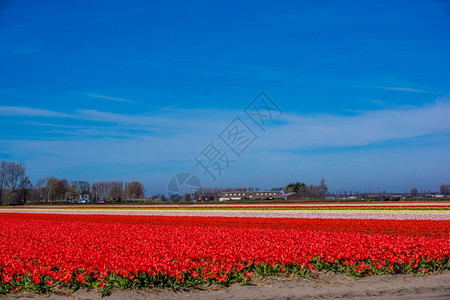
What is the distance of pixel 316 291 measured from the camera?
842cm

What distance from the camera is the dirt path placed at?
8.05 meters

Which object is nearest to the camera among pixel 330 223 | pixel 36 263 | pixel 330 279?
pixel 330 279

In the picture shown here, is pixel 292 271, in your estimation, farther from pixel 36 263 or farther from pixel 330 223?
pixel 330 223

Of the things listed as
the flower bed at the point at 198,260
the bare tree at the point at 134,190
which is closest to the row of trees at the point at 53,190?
the bare tree at the point at 134,190

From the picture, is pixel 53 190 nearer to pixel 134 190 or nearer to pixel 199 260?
pixel 134 190

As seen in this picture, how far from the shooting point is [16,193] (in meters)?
109

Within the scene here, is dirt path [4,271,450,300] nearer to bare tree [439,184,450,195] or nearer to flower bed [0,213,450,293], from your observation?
flower bed [0,213,450,293]

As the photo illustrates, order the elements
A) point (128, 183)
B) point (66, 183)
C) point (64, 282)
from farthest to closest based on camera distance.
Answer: point (128, 183), point (66, 183), point (64, 282)

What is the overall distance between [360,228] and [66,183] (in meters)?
141

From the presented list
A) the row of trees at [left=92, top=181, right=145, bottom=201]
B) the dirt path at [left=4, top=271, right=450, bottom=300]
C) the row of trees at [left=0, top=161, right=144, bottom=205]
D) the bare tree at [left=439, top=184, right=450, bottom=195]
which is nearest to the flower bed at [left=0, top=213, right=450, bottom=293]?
the dirt path at [left=4, top=271, right=450, bottom=300]

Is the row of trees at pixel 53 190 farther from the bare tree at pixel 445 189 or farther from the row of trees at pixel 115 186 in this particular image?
the bare tree at pixel 445 189

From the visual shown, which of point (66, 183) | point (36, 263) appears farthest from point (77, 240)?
point (66, 183)

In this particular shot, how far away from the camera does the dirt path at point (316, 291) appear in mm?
8055

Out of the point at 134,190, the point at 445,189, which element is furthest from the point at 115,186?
the point at 445,189
